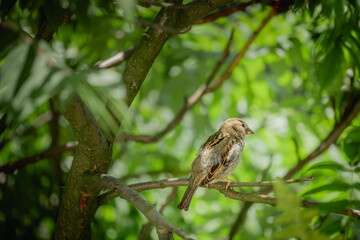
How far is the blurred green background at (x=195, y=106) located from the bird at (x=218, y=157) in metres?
0.23

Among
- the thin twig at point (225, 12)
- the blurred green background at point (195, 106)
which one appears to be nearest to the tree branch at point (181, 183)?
the blurred green background at point (195, 106)

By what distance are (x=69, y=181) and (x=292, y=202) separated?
4.59ft

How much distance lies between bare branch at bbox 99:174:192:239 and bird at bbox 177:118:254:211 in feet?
2.69

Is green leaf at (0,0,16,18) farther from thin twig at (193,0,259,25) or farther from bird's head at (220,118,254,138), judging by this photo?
bird's head at (220,118,254,138)

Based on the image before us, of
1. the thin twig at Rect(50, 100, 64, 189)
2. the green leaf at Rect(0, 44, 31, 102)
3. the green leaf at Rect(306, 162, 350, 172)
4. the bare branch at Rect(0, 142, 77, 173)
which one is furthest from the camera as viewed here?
the thin twig at Rect(50, 100, 64, 189)

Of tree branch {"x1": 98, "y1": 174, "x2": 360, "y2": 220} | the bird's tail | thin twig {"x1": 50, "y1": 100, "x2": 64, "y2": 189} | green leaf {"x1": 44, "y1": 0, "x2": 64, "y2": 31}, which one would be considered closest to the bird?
the bird's tail

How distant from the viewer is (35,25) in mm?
2543

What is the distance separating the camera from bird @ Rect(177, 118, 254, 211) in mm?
2578

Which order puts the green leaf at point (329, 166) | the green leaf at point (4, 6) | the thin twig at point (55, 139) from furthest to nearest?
the thin twig at point (55, 139)
the green leaf at point (329, 166)
the green leaf at point (4, 6)

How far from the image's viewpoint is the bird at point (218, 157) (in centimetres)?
258

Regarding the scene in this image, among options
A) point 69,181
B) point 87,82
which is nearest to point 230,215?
point 69,181

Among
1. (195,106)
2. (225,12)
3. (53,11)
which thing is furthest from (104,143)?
(195,106)

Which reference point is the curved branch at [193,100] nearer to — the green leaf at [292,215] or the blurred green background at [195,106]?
the blurred green background at [195,106]

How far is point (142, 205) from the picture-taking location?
4.91 ft
